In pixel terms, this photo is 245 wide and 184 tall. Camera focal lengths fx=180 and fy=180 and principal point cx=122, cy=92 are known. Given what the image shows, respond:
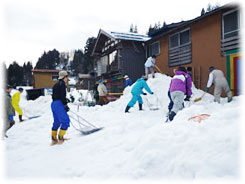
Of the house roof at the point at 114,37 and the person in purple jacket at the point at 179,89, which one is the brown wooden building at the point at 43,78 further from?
the person in purple jacket at the point at 179,89

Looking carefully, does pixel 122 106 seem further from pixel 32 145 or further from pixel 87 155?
pixel 87 155

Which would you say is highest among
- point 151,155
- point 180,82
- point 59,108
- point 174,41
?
point 174,41

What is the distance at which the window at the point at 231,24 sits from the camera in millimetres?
8586

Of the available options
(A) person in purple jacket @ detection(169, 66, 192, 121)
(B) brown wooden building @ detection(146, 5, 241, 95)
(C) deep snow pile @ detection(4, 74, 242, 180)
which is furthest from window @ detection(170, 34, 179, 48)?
(C) deep snow pile @ detection(4, 74, 242, 180)

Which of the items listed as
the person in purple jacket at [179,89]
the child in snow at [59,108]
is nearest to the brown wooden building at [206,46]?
the person in purple jacket at [179,89]

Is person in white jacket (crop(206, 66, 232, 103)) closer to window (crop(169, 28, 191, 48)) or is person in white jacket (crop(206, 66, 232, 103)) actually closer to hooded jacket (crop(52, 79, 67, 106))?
window (crop(169, 28, 191, 48))

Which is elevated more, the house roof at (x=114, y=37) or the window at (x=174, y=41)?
the house roof at (x=114, y=37)

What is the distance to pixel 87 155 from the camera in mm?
3465

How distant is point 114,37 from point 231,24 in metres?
8.58

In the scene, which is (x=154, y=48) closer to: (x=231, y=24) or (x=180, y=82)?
(x=231, y=24)

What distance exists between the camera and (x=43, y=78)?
96.4 ft

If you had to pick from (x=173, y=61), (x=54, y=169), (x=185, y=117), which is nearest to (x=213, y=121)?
(x=185, y=117)

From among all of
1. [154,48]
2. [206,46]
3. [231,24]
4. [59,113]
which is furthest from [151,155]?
[154,48]

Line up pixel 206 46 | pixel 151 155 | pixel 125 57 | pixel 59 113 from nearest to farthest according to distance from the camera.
Answer: pixel 151 155 < pixel 59 113 < pixel 206 46 < pixel 125 57
